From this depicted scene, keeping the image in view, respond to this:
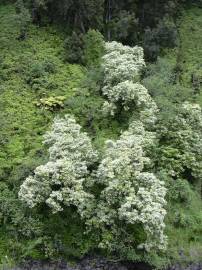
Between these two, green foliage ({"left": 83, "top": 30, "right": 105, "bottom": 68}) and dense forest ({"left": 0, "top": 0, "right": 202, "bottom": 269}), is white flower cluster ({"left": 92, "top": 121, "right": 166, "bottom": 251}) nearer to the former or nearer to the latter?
dense forest ({"left": 0, "top": 0, "right": 202, "bottom": 269})

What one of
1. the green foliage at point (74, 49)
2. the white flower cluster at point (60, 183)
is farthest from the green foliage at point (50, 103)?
the white flower cluster at point (60, 183)

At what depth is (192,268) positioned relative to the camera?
16719mm

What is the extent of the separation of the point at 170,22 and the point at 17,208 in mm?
14228

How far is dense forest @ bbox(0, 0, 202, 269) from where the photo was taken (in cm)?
1544

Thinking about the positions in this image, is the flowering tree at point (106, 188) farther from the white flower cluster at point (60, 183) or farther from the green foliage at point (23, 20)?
the green foliage at point (23, 20)

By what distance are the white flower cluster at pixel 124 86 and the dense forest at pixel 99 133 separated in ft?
0.17

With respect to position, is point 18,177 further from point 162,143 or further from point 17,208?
point 162,143

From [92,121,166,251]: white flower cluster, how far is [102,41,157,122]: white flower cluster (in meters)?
3.32

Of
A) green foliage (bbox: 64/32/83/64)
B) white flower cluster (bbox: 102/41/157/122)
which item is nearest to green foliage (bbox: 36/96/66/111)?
white flower cluster (bbox: 102/41/157/122)

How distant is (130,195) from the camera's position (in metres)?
15.3

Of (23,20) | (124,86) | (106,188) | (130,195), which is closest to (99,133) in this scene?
(124,86)

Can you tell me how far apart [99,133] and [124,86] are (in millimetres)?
2133

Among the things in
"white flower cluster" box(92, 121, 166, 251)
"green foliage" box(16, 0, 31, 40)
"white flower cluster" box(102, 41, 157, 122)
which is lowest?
"white flower cluster" box(92, 121, 166, 251)

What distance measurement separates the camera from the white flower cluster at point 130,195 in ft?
49.5
